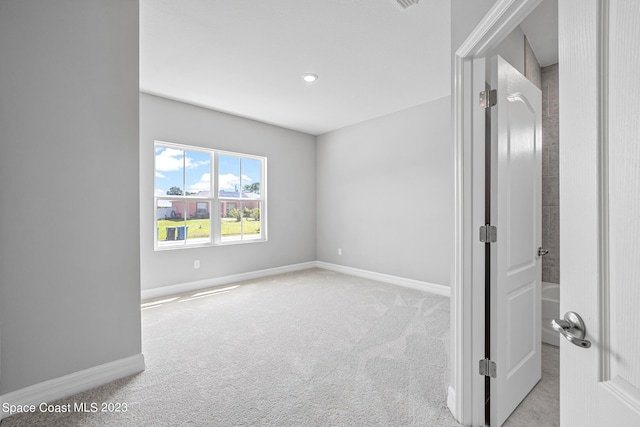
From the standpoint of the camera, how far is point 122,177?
205 cm

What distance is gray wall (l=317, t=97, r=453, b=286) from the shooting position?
13.3 feet

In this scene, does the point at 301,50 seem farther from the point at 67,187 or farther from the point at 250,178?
the point at 250,178

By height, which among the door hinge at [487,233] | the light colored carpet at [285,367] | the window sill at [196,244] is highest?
the door hinge at [487,233]

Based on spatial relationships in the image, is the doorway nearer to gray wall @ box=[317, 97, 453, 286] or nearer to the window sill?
gray wall @ box=[317, 97, 453, 286]

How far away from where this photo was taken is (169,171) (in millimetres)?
4129

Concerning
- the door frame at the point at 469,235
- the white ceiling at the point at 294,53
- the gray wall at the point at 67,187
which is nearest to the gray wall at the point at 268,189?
the white ceiling at the point at 294,53

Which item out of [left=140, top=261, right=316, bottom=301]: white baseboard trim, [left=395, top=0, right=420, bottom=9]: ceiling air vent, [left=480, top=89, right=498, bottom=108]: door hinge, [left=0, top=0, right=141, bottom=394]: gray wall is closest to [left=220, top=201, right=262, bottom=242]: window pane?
[left=140, top=261, right=316, bottom=301]: white baseboard trim

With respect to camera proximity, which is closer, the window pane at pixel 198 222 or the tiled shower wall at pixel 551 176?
the tiled shower wall at pixel 551 176

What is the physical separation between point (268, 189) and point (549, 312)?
13.8ft

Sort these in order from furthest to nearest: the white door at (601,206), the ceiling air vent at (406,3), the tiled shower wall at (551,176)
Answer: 1. the tiled shower wall at (551,176)
2. the ceiling air vent at (406,3)
3. the white door at (601,206)

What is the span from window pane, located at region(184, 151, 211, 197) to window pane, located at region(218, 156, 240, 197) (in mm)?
187

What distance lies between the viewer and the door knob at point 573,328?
23.6 inches

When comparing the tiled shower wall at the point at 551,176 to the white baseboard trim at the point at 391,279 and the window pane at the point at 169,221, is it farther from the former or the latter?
the window pane at the point at 169,221

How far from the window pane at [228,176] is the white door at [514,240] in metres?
4.01
